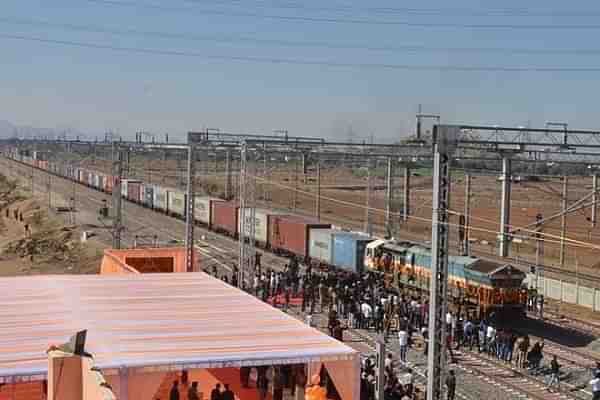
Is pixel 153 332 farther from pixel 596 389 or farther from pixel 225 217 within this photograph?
pixel 225 217

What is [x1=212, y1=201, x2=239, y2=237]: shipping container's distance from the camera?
53.2m

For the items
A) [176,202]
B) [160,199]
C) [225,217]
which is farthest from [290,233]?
[160,199]

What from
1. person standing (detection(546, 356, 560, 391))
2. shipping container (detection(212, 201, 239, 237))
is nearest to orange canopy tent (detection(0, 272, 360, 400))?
person standing (detection(546, 356, 560, 391))

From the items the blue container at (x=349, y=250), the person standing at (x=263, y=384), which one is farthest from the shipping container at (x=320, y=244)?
the person standing at (x=263, y=384)

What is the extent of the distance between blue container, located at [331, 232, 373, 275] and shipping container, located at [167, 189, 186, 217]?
26.5 meters

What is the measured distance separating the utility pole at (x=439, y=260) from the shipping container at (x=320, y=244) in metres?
27.3

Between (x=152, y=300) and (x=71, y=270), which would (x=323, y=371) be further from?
(x=71, y=270)

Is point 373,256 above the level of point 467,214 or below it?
below

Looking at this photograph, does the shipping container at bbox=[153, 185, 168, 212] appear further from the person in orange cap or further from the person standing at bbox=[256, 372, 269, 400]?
the person in orange cap

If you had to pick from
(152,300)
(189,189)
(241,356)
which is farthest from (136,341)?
(189,189)

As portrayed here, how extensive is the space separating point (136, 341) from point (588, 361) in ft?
54.7

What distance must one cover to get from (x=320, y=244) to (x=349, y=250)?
357 cm

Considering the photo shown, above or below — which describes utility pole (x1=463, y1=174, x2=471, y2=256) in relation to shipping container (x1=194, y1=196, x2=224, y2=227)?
above

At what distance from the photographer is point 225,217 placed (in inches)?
2179
